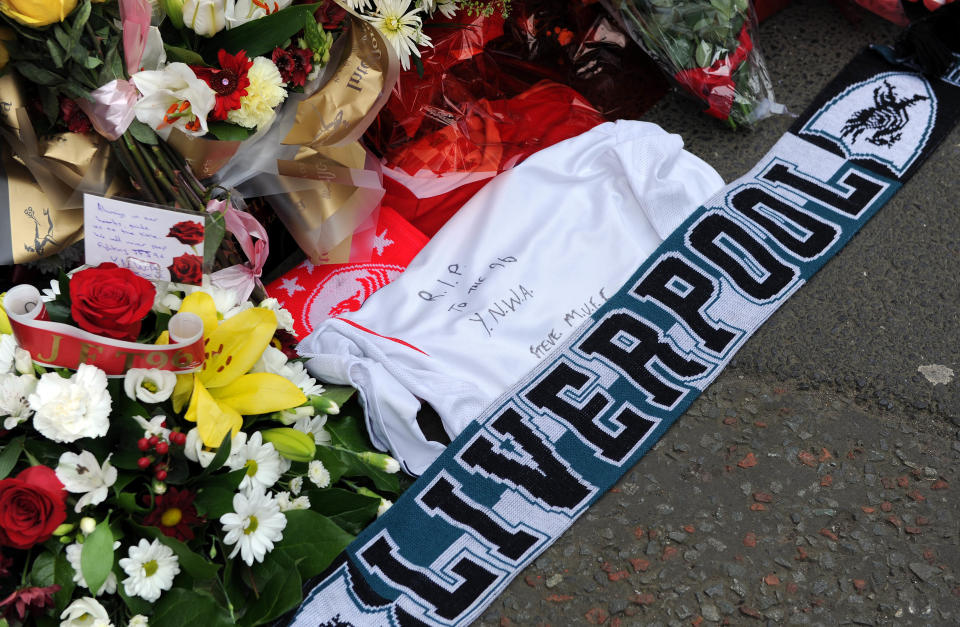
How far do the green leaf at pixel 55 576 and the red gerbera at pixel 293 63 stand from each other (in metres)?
0.96

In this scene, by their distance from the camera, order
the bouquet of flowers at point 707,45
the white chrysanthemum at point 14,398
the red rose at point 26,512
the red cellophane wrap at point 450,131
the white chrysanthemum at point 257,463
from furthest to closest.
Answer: the bouquet of flowers at point 707,45 → the red cellophane wrap at point 450,131 → the white chrysanthemum at point 257,463 → the white chrysanthemum at point 14,398 → the red rose at point 26,512

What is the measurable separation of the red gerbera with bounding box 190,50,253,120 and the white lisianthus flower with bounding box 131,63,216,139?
18 millimetres

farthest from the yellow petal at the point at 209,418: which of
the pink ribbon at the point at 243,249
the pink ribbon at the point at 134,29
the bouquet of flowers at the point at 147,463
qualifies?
the pink ribbon at the point at 134,29

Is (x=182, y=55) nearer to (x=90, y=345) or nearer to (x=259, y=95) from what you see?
(x=259, y=95)

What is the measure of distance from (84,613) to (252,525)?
27 centimetres

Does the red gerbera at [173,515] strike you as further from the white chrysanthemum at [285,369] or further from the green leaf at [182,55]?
the green leaf at [182,55]

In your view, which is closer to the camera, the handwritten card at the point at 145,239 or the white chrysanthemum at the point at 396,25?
the handwritten card at the point at 145,239

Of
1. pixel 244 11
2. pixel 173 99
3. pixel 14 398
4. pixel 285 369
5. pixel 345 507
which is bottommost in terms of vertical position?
pixel 345 507

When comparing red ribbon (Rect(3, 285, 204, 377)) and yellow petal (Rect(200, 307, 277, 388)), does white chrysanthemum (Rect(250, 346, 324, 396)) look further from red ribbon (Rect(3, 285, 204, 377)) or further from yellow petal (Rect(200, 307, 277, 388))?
red ribbon (Rect(3, 285, 204, 377))

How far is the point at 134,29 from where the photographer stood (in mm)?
1546

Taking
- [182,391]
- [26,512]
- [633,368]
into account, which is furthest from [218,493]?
[633,368]

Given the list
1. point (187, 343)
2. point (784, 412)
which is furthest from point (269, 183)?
point (784, 412)

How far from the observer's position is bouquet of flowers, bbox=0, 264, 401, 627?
4.41 ft

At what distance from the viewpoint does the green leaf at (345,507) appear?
166 cm
